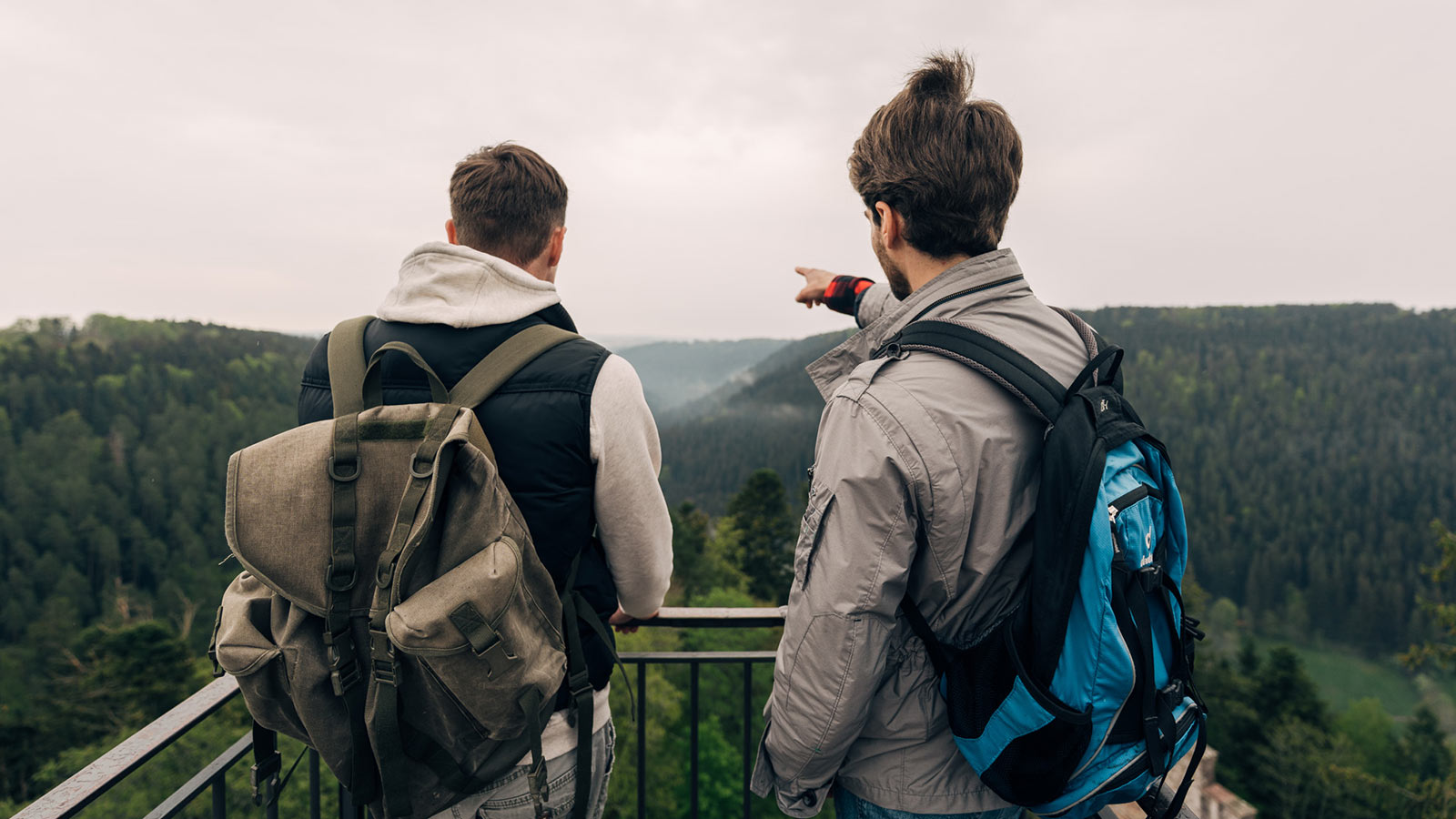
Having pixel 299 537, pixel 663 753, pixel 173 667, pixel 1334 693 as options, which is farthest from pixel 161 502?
pixel 1334 693

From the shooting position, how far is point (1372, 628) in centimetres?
6525

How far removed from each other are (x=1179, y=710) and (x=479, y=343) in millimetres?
1610

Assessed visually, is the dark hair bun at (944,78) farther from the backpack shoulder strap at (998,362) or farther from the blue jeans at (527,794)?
the blue jeans at (527,794)

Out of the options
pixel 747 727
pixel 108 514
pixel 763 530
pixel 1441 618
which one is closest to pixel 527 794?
pixel 747 727

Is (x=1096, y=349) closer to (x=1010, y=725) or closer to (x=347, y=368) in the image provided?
(x=1010, y=725)

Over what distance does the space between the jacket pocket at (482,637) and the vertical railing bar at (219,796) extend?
40.0 inches

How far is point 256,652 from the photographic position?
1423 mm

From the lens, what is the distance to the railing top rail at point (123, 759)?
152 cm

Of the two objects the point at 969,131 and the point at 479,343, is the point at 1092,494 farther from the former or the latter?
the point at 479,343

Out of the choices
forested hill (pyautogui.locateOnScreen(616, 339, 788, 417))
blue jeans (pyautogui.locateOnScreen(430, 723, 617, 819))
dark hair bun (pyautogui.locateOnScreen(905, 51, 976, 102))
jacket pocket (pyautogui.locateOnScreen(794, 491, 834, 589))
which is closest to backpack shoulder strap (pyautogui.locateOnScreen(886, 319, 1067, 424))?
jacket pocket (pyautogui.locateOnScreen(794, 491, 834, 589))

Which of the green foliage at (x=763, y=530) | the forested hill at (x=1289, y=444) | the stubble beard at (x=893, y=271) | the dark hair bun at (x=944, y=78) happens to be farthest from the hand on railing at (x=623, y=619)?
the forested hill at (x=1289, y=444)

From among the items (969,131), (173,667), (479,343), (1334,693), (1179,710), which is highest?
(969,131)

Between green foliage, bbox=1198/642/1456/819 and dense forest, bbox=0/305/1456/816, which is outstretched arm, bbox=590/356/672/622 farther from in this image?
green foliage, bbox=1198/642/1456/819

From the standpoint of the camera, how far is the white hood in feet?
5.19
